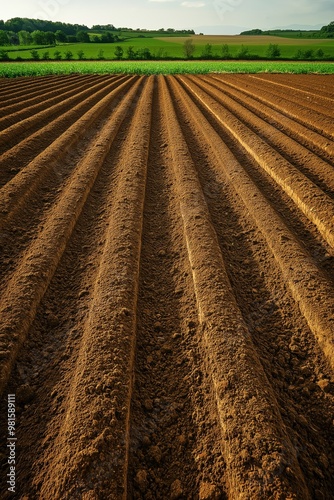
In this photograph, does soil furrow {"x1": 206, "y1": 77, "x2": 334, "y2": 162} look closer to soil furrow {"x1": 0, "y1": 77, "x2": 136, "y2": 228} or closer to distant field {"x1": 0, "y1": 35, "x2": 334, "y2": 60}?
soil furrow {"x1": 0, "y1": 77, "x2": 136, "y2": 228}

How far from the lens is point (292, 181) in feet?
16.8

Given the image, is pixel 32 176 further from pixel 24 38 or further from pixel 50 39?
pixel 24 38

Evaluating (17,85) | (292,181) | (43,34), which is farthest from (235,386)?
(43,34)

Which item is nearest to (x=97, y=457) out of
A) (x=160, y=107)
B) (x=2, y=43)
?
(x=160, y=107)

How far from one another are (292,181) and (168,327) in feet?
12.5

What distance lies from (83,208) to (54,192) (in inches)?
33.3

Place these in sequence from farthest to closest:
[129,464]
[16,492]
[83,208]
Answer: [83,208], [129,464], [16,492]

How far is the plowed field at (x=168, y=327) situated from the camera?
178 centimetres

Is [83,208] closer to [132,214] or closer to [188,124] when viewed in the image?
[132,214]

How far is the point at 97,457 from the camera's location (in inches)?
68.1

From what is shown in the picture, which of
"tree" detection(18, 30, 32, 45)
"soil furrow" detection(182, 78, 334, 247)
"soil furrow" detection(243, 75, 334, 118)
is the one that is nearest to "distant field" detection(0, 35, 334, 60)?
"tree" detection(18, 30, 32, 45)

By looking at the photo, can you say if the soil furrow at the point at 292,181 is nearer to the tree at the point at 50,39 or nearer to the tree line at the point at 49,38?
the tree line at the point at 49,38

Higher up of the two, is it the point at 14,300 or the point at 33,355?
the point at 14,300

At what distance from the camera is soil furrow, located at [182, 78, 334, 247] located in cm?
418
